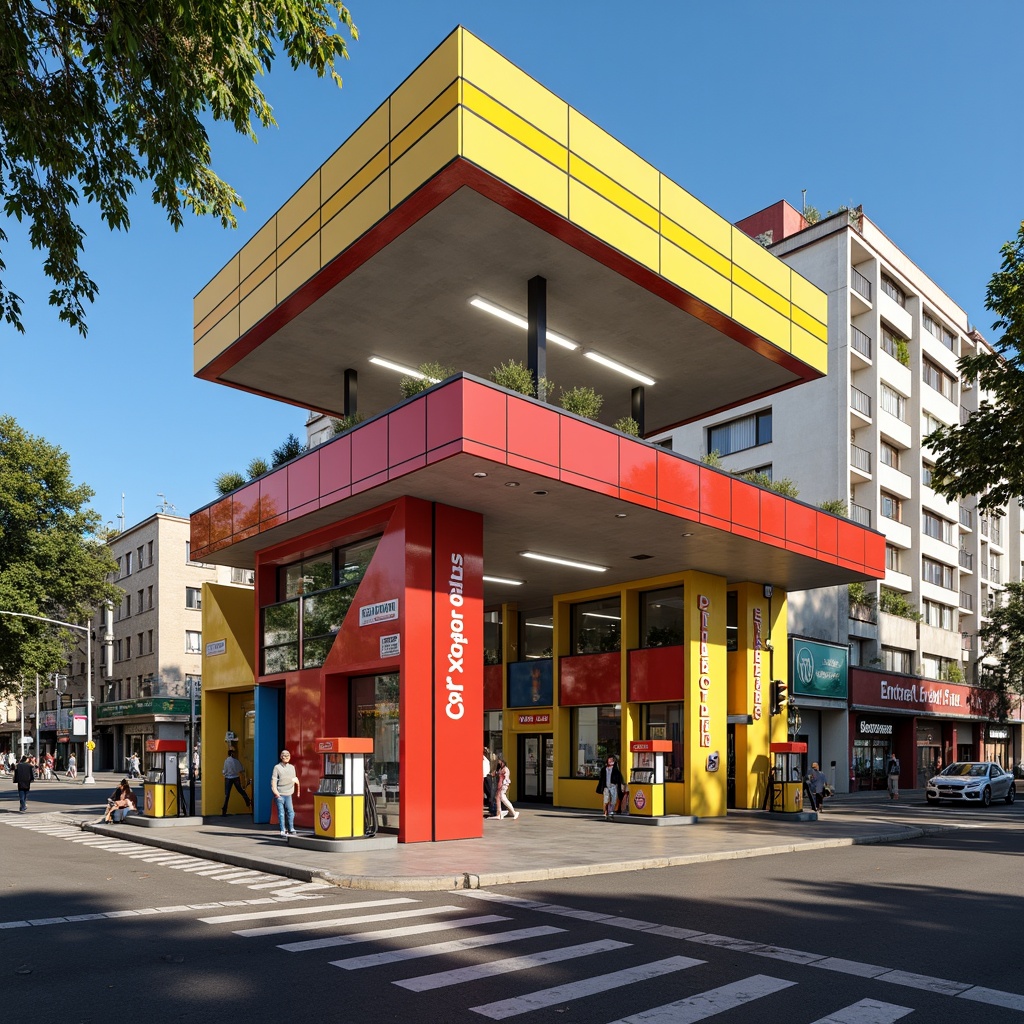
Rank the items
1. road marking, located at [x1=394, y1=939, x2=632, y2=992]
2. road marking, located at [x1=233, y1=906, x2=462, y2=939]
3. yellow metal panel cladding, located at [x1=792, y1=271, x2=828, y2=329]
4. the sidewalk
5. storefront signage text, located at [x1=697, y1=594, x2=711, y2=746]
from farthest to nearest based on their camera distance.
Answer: storefront signage text, located at [x1=697, y1=594, x2=711, y2=746]
yellow metal panel cladding, located at [x1=792, y1=271, x2=828, y2=329]
the sidewalk
road marking, located at [x1=233, y1=906, x2=462, y2=939]
road marking, located at [x1=394, y1=939, x2=632, y2=992]

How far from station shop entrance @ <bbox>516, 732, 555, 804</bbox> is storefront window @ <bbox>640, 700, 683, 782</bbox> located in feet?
12.7

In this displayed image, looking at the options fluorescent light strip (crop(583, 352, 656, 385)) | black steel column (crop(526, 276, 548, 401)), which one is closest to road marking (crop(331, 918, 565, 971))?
black steel column (crop(526, 276, 548, 401))

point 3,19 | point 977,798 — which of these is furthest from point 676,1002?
point 977,798

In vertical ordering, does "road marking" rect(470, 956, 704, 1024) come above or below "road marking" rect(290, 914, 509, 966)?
above

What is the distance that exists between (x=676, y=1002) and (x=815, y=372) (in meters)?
20.2

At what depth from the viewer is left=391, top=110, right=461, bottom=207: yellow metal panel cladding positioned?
16.1 m

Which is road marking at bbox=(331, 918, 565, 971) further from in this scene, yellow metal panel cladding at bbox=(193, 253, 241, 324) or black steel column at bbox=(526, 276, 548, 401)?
yellow metal panel cladding at bbox=(193, 253, 241, 324)

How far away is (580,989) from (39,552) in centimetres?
4208

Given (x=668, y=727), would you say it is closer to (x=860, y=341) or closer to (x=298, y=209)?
(x=298, y=209)

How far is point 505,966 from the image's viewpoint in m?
8.36

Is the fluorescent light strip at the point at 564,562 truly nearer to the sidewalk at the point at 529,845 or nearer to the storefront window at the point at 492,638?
the sidewalk at the point at 529,845

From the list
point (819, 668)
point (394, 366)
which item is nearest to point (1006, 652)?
point (819, 668)

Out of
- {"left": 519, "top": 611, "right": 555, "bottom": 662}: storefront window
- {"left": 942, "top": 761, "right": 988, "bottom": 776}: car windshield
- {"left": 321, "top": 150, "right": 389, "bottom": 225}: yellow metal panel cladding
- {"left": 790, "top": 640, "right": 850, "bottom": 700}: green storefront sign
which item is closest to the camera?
{"left": 321, "top": 150, "right": 389, "bottom": 225}: yellow metal panel cladding

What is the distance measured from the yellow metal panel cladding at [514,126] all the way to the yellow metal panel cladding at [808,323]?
8893 millimetres
